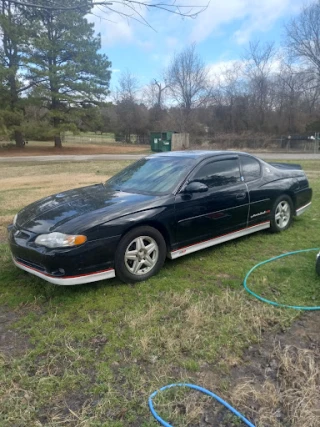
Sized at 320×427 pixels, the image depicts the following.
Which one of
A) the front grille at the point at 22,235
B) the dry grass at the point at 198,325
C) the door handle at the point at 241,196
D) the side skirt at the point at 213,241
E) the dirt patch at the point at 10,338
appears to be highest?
the door handle at the point at 241,196

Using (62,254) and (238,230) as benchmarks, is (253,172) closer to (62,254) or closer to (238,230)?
(238,230)

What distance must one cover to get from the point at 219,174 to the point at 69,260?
2.44 meters

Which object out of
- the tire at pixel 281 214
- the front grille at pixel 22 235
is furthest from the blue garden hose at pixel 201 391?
the tire at pixel 281 214

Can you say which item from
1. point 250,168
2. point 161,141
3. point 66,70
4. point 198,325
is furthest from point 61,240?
point 66,70

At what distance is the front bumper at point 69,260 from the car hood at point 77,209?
209 millimetres

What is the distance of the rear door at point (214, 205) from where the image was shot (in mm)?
4137

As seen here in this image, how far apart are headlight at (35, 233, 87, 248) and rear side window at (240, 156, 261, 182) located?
278 cm

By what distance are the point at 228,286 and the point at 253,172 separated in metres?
2.17

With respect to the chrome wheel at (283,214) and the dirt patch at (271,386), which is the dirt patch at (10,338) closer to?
the dirt patch at (271,386)

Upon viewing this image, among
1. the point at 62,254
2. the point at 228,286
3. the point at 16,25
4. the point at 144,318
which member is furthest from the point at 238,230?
the point at 16,25

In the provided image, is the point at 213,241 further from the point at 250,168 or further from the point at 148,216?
the point at 250,168

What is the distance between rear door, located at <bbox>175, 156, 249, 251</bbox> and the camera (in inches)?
163

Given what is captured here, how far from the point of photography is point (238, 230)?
4867 mm

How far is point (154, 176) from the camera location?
15.0 ft
